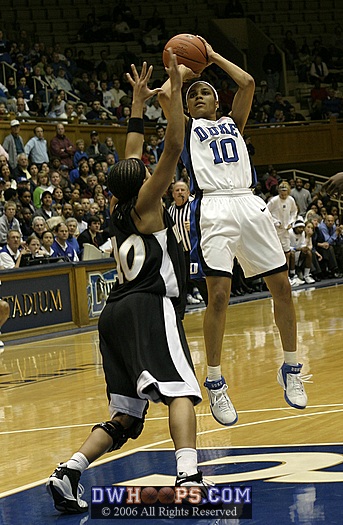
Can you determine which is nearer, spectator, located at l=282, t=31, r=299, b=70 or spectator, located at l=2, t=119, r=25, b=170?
spectator, located at l=2, t=119, r=25, b=170

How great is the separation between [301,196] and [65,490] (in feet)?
55.6

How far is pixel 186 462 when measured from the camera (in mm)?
3768

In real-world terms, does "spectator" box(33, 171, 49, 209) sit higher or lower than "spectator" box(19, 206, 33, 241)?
higher

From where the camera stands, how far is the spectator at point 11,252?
12141 millimetres

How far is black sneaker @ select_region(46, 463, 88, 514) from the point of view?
12.9 feet

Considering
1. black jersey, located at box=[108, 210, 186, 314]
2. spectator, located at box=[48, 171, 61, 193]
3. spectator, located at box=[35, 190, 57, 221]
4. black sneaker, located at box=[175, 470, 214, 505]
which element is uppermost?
black jersey, located at box=[108, 210, 186, 314]

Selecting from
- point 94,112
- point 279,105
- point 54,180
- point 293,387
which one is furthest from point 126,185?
point 279,105

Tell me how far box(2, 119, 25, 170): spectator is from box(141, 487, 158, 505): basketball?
11779 millimetres

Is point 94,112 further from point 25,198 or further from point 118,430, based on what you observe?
point 118,430

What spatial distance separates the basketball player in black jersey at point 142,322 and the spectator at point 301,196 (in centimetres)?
1636

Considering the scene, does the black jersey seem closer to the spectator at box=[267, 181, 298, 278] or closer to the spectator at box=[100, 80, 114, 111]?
the spectator at box=[267, 181, 298, 278]

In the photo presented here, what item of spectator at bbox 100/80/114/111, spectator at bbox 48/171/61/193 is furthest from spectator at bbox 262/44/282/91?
spectator at bbox 48/171/61/193

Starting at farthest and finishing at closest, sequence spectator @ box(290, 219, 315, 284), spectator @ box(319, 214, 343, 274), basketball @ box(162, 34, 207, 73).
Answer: spectator @ box(319, 214, 343, 274), spectator @ box(290, 219, 315, 284), basketball @ box(162, 34, 207, 73)

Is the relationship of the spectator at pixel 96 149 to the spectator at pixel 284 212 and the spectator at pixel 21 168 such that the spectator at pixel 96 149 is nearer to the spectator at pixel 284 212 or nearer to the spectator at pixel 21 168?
the spectator at pixel 21 168
